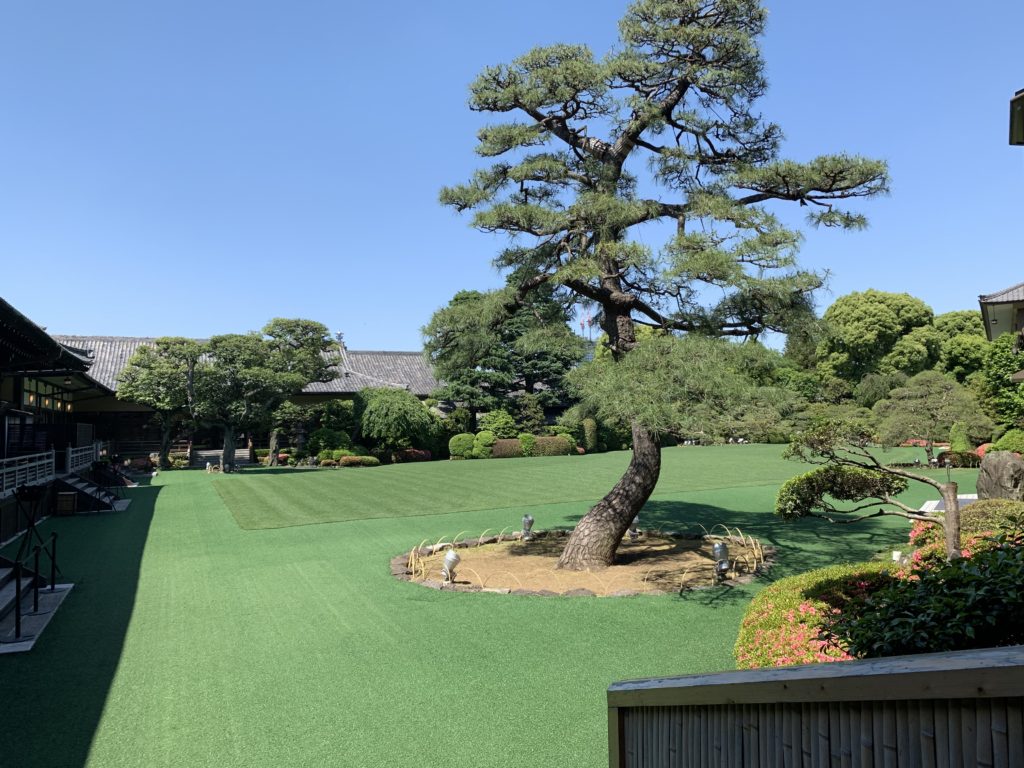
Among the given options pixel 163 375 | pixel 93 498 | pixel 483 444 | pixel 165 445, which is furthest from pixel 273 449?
pixel 93 498

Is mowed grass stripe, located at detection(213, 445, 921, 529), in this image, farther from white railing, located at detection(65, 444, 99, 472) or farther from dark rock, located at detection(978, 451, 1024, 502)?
dark rock, located at detection(978, 451, 1024, 502)

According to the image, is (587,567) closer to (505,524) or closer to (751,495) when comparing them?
(505,524)

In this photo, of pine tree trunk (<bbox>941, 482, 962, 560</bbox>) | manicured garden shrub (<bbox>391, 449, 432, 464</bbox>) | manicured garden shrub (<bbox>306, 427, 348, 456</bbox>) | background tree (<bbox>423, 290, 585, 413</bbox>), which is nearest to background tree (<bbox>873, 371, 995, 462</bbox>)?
background tree (<bbox>423, 290, 585, 413</bbox>)

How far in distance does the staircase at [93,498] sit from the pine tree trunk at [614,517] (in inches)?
459

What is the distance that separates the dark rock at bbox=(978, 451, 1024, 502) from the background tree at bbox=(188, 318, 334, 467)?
22486 millimetres

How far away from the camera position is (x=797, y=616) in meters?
5.18

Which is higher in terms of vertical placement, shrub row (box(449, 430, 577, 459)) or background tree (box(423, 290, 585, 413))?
background tree (box(423, 290, 585, 413))

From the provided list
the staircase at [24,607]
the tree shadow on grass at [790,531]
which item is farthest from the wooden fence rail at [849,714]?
the tree shadow on grass at [790,531]

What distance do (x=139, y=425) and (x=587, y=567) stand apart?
27877mm

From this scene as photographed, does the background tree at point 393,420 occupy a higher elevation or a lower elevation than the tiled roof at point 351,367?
lower

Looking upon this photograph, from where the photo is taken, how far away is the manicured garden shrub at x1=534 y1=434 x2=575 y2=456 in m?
31.7

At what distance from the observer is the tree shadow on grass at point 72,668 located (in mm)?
4609

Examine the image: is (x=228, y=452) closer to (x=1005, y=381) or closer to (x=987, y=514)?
(x=987, y=514)

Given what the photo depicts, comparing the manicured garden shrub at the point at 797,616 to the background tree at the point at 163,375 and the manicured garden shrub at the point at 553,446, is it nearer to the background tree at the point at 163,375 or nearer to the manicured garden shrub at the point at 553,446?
the background tree at the point at 163,375
